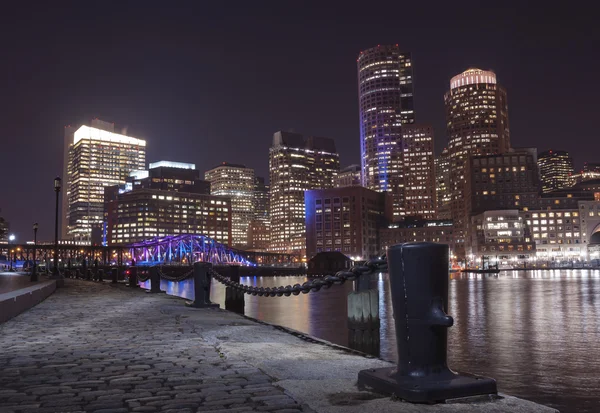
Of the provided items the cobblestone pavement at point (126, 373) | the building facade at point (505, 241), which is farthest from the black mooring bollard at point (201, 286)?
the building facade at point (505, 241)

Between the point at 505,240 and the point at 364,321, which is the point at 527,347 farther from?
the point at 505,240

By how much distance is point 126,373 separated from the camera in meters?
6.87

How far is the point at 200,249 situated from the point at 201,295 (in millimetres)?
174508

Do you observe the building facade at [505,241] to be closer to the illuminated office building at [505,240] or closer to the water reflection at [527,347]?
the illuminated office building at [505,240]

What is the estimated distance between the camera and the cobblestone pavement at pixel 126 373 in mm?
5297

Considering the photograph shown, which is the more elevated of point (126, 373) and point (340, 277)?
point (340, 277)

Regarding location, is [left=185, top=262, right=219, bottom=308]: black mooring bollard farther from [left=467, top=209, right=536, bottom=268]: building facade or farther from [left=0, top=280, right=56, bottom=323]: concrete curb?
[left=467, top=209, right=536, bottom=268]: building facade

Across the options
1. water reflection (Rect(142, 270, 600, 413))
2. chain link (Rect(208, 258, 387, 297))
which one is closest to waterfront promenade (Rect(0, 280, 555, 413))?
chain link (Rect(208, 258, 387, 297))

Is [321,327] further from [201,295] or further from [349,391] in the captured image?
[349,391]

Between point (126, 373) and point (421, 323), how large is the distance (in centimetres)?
393

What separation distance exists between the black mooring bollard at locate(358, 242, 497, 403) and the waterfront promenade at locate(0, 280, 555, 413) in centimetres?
21

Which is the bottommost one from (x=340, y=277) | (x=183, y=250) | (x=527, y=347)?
(x=527, y=347)

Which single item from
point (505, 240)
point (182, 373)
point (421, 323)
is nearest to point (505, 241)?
point (505, 240)

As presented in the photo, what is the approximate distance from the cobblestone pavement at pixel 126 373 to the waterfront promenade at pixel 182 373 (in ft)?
0.04
